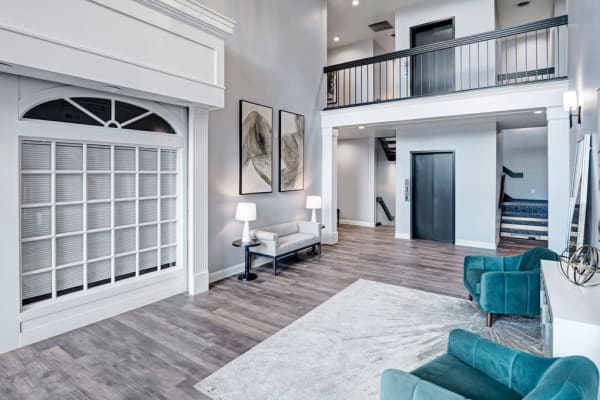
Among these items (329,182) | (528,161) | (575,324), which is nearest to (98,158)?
(575,324)

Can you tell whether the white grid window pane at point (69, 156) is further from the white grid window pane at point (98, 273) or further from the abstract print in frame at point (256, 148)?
the abstract print in frame at point (256, 148)

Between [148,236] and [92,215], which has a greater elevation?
[92,215]

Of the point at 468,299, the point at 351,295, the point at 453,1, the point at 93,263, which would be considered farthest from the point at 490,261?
the point at 453,1

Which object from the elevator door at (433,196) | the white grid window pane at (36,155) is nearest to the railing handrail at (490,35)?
the elevator door at (433,196)

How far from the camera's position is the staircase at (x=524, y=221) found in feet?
25.1

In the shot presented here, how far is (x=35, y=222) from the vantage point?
303 centimetres

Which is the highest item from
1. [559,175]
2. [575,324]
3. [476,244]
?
[559,175]

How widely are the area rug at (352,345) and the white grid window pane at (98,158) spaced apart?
2395mm

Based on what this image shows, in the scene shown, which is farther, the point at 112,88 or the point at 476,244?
the point at 476,244

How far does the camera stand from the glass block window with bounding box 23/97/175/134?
3072mm

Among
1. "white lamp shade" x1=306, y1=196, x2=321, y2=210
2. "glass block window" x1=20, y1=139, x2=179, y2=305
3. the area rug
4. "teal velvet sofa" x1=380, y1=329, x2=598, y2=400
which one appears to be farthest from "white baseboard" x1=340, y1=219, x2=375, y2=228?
"teal velvet sofa" x1=380, y1=329, x2=598, y2=400

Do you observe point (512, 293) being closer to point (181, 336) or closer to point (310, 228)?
point (181, 336)

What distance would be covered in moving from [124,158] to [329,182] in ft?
13.9

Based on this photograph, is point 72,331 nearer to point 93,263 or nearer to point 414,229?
point 93,263
